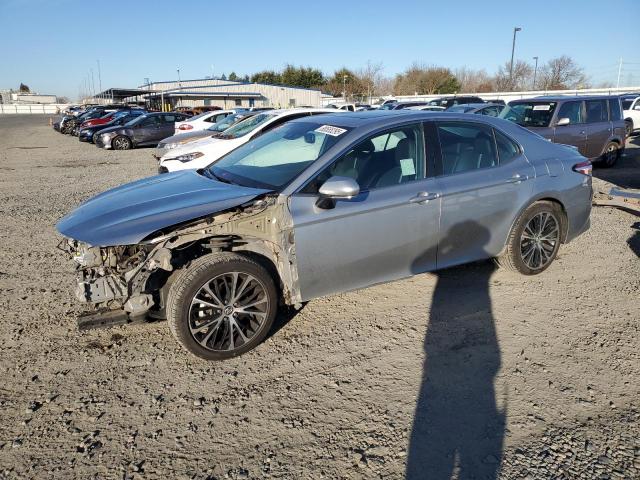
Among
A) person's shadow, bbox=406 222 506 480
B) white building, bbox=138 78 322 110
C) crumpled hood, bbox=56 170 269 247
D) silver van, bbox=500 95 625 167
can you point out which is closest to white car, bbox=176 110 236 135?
silver van, bbox=500 95 625 167

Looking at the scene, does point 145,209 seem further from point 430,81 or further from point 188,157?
point 430,81

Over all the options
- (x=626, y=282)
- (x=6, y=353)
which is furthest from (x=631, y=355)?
(x=6, y=353)

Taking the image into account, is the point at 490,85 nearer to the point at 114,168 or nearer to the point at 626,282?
→ the point at 114,168

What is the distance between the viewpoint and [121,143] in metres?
20.2

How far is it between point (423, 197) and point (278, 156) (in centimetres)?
137

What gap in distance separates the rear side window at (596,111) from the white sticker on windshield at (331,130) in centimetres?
973

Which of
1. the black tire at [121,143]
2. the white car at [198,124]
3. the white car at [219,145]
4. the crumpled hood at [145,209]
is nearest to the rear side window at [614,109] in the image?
the white car at [219,145]

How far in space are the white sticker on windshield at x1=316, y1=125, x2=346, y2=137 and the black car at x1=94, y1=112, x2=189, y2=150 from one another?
59.1 ft

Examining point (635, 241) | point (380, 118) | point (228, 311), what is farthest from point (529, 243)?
point (228, 311)

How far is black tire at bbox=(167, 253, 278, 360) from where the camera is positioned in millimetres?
3414

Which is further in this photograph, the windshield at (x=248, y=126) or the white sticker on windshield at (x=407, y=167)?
the windshield at (x=248, y=126)

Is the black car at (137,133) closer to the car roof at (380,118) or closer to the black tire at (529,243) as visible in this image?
the car roof at (380,118)

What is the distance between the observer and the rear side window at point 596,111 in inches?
454

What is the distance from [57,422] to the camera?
9.66ft
